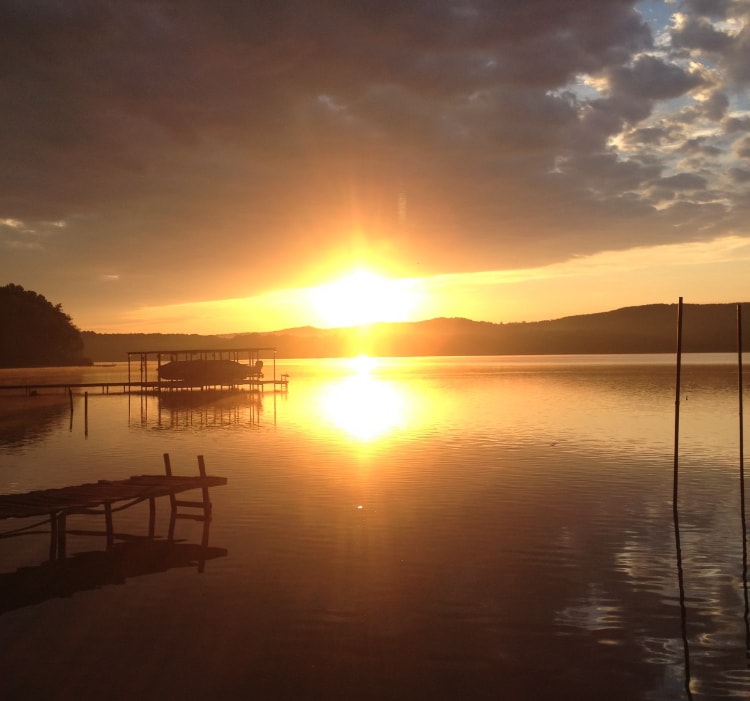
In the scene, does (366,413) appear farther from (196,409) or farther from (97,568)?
(97,568)

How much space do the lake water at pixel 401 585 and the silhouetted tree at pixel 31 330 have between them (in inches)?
4409

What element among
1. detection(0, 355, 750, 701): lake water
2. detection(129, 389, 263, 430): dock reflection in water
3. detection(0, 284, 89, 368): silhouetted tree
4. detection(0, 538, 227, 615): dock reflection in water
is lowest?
detection(129, 389, 263, 430): dock reflection in water

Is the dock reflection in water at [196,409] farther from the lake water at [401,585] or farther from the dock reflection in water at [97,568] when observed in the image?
the dock reflection in water at [97,568]

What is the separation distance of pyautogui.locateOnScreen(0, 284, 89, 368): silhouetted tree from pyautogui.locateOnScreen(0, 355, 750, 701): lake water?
111998 mm

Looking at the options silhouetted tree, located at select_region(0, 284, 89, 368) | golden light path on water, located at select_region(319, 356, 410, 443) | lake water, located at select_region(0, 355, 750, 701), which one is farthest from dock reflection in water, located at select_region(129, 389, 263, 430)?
silhouetted tree, located at select_region(0, 284, 89, 368)

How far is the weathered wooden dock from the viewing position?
50.3ft

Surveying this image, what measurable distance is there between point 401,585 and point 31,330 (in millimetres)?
135020

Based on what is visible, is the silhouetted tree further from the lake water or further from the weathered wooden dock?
the weathered wooden dock

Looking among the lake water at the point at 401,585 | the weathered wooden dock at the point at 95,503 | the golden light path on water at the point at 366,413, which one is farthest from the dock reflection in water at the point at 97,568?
the golden light path on water at the point at 366,413

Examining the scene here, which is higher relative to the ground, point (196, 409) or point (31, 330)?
point (31, 330)

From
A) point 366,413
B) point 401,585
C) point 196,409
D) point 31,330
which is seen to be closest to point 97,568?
point 401,585

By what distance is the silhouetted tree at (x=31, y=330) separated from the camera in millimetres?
129875

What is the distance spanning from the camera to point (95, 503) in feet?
51.7

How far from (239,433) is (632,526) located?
24.9 metres
